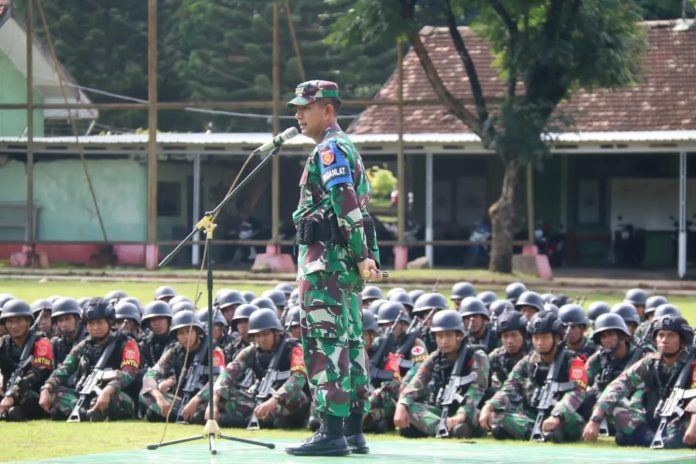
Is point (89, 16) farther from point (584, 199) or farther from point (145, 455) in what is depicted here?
point (145, 455)

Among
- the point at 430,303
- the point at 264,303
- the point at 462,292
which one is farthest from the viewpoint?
the point at 462,292

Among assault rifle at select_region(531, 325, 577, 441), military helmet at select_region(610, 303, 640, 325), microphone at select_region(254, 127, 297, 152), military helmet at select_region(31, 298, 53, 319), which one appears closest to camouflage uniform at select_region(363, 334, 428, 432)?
assault rifle at select_region(531, 325, 577, 441)

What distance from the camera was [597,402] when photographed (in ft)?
37.4

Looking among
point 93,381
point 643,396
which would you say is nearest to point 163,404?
point 93,381

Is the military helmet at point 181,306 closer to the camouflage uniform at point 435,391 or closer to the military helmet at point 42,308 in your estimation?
the military helmet at point 42,308

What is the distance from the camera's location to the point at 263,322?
12.4m

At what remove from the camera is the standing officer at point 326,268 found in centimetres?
826

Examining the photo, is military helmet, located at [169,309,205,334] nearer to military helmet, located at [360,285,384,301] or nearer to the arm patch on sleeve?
military helmet, located at [360,285,384,301]

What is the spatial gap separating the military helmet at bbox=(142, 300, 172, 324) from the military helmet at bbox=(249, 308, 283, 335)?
1.42 m

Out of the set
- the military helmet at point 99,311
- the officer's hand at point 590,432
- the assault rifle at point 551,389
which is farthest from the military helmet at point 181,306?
the officer's hand at point 590,432

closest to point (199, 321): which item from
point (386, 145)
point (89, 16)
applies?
point (386, 145)

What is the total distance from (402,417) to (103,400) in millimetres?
2568

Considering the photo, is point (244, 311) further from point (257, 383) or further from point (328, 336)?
point (328, 336)

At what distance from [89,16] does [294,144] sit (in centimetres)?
1701
